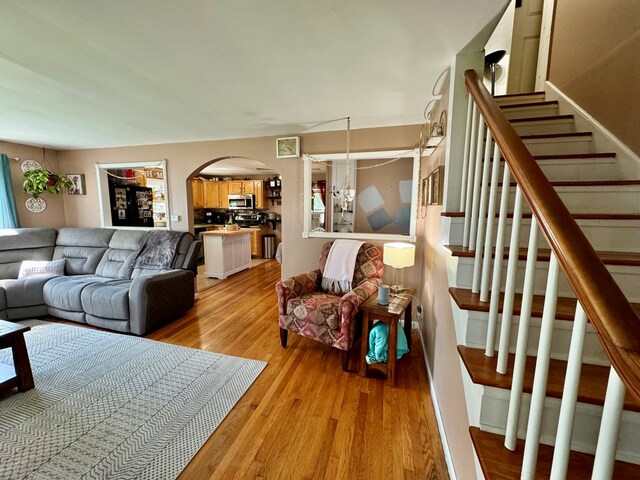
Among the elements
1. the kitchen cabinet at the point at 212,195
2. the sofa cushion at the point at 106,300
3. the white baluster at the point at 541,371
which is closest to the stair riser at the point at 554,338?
the white baluster at the point at 541,371

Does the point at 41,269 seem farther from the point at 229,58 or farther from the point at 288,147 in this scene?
the point at 229,58

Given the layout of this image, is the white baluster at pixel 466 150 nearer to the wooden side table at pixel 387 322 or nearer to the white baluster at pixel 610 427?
the wooden side table at pixel 387 322

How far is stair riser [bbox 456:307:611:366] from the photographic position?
1023 mm

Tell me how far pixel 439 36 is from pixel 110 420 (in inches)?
121

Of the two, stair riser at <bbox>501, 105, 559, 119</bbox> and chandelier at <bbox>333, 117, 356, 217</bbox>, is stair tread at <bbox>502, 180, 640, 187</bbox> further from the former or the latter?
chandelier at <bbox>333, 117, 356, 217</bbox>

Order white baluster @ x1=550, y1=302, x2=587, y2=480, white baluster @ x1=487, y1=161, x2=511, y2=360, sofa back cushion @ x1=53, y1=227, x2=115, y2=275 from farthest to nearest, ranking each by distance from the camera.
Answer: sofa back cushion @ x1=53, y1=227, x2=115, y2=275 < white baluster @ x1=487, y1=161, x2=511, y2=360 < white baluster @ x1=550, y1=302, x2=587, y2=480

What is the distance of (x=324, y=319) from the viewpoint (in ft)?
7.34

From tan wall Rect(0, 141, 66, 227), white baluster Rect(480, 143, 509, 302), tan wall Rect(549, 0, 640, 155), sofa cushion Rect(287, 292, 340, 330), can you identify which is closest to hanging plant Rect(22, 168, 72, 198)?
tan wall Rect(0, 141, 66, 227)

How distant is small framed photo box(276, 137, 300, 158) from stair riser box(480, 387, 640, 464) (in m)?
2.92

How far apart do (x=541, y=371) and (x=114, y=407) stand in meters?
2.41

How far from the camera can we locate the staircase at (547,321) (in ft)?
1.71

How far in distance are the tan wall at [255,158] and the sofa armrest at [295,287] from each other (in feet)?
1.87

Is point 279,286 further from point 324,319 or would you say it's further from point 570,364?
point 570,364

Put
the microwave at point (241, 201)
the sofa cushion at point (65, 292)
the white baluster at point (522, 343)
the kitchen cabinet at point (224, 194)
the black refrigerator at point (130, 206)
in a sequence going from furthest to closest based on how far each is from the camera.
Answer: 1. the kitchen cabinet at point (224, 194)
2. the microwave at point (241, 201)
3. the black refrigerator at point (130, 206)
4. the sofa cushion at point (65, 292)
5. the white baluster at point (522, 343)
